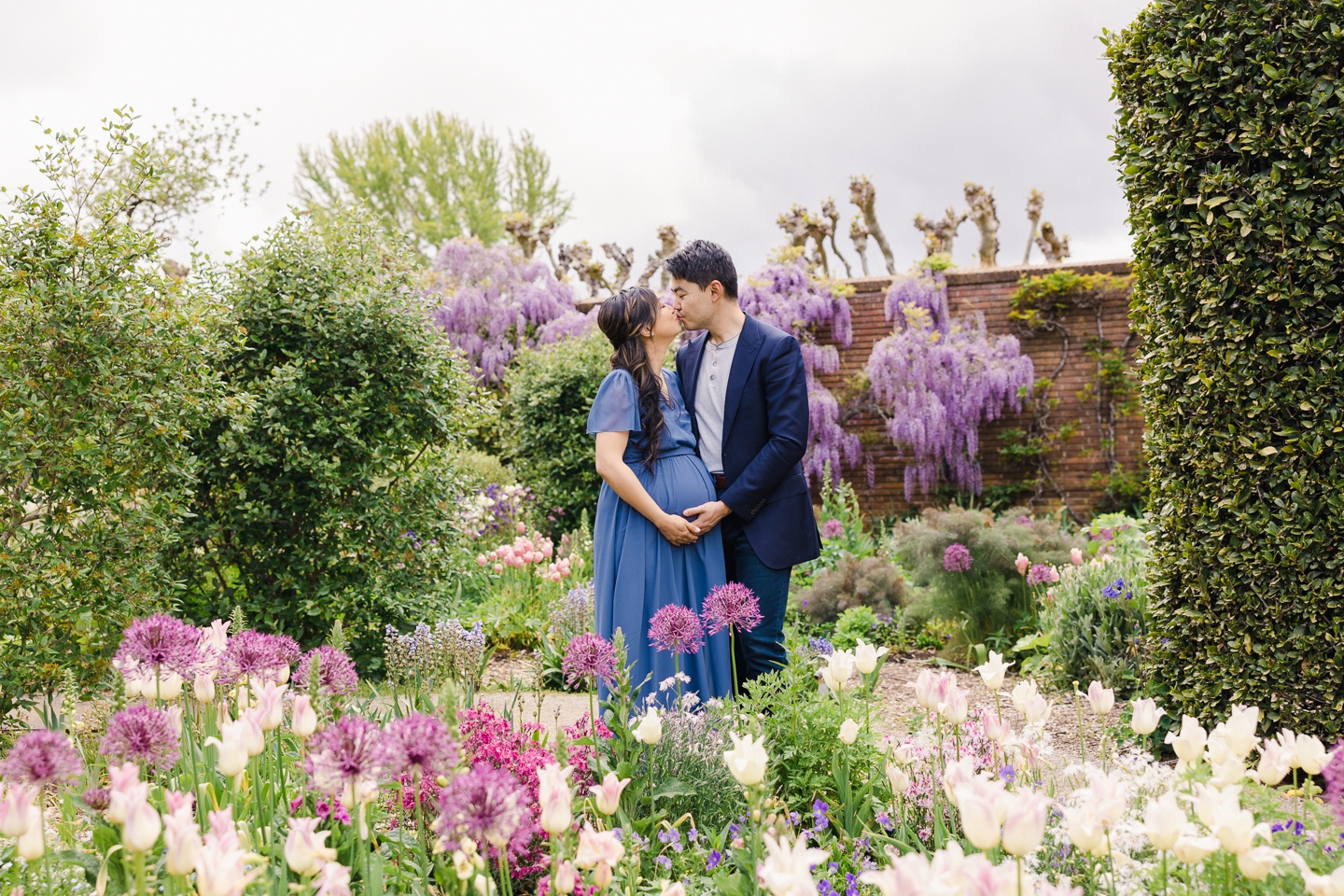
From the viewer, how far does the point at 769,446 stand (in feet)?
10.4

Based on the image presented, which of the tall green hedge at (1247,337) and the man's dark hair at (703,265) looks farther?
the man's dark hair at (703,265)

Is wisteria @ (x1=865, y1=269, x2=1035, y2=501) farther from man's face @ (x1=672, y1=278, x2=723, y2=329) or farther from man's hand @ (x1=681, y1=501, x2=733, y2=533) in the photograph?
man's hand @ (x1=681, y1=501, x2=733, y2=533)

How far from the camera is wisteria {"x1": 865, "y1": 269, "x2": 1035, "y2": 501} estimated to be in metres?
10.6

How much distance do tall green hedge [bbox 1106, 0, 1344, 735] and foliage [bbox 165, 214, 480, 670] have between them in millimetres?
3338

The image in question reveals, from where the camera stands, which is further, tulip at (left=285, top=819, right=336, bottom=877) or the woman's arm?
the woman's arm

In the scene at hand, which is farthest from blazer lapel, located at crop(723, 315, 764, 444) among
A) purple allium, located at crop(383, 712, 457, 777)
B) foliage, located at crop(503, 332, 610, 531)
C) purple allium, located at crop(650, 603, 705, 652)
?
foliage, located at crop(503, 332, 610, 531)

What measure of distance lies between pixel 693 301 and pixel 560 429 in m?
5.63

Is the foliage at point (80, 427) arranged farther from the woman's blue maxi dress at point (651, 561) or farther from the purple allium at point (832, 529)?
the purple allium at point (832, 529)

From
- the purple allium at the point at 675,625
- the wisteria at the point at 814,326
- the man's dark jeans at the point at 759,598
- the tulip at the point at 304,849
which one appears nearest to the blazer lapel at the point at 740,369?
the man's dark jeans at the point at 759,598

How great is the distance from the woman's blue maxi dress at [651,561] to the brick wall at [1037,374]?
27.3 feet

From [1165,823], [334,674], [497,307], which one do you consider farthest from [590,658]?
[497,307]

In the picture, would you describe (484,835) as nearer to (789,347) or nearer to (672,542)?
(672,542)

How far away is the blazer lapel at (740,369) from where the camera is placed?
10.8ft

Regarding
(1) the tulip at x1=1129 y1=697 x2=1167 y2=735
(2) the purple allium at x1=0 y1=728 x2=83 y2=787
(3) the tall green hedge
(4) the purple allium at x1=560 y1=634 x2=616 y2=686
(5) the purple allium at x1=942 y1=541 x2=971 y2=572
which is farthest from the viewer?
(5) the purple allium at x1=942 y1=541 x2=971 y2=572
